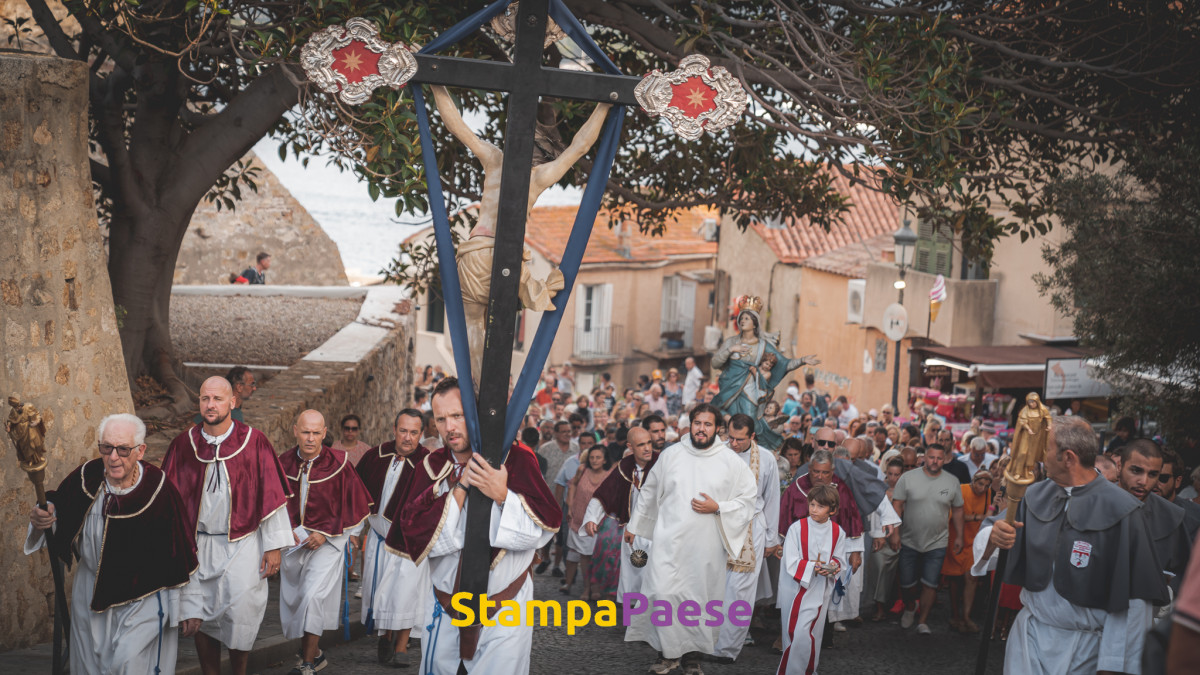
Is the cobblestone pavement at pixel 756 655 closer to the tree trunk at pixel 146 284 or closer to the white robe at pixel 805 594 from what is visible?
the white robe at pixel 805 594

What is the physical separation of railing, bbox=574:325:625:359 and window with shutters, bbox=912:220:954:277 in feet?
42.0

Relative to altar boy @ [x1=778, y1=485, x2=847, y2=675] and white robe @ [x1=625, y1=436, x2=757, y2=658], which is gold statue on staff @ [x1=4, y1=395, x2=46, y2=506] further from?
altar boy @ [x1=778, y1=485, x2=847, y2=675]

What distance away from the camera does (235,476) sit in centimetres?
695

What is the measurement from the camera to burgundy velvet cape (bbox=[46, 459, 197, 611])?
20.1 feet

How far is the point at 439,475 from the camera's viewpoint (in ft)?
19.9

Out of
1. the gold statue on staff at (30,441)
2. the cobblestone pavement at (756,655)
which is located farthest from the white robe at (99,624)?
the cobblestone pavement at (756,655)

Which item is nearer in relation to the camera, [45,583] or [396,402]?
[45,583]

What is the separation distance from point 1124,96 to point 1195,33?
78 cm

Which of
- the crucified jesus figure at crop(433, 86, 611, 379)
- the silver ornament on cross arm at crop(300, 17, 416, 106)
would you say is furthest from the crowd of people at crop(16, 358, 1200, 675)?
the silver ornament on cross arm at crop(300, 17, 416, 106)

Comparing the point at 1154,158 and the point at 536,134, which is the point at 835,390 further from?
the point at 536,134

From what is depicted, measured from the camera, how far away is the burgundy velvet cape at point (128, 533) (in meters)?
6.14

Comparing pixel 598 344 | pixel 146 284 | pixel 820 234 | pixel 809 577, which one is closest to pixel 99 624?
pixel 809 577

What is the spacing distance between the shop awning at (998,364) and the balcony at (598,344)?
17.9 m

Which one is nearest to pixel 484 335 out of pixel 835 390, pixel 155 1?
pixel 155 1
